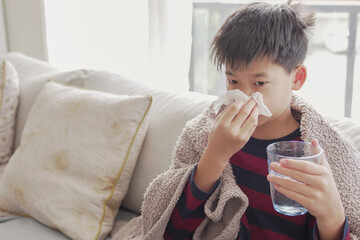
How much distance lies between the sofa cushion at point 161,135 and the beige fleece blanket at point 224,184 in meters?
0.25

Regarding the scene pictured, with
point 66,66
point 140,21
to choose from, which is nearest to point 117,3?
point 140,21

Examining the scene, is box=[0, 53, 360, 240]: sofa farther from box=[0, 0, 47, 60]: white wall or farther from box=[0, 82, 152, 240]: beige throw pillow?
box=[0, 0, 47, 60]: white wall

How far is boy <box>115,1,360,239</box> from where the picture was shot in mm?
1035

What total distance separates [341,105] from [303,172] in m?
1.09

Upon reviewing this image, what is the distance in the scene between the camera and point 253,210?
3.83 feet

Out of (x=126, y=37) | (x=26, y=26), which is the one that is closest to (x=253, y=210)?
(x=126, y=37)

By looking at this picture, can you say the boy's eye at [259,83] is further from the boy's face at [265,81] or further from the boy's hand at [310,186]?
the boy's hand at [310,186]

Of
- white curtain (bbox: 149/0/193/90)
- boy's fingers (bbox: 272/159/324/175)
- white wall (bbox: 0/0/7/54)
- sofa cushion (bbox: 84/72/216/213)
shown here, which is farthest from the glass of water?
white wall (bbox: 0/0/7/54)

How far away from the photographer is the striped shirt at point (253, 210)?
1123 mm

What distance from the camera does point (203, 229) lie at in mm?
1181

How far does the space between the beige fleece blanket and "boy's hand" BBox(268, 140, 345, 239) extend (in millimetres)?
139

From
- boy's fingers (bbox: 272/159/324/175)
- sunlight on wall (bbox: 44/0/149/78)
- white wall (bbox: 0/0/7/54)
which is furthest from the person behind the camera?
white wall (bbox: 0/0/7/54)

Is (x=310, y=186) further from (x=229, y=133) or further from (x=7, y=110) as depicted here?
(x=7, y=110)

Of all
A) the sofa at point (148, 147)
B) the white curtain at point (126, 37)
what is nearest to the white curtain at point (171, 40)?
the white curtain at point (126, 37)
